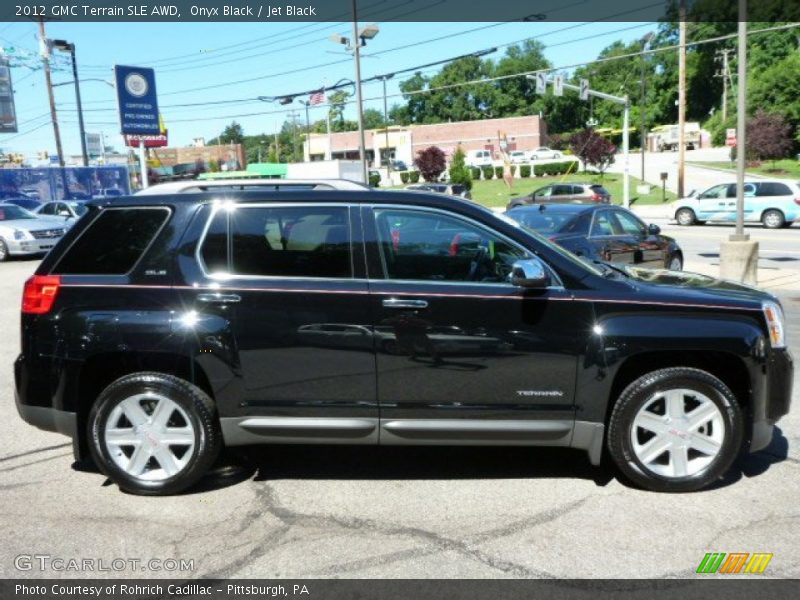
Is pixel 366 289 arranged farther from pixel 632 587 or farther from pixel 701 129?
pixel 701 129

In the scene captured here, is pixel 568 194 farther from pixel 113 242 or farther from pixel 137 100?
pixel 113 242

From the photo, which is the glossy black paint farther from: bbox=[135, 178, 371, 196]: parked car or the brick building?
the brick building

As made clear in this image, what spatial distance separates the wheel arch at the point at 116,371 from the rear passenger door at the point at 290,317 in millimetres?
193

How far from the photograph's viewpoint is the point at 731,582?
313 cm

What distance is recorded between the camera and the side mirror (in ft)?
12.4

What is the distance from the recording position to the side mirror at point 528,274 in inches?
149

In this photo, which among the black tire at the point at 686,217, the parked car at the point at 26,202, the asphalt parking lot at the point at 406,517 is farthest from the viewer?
the parked car at the point at 26,202

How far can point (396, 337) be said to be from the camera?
3.92m

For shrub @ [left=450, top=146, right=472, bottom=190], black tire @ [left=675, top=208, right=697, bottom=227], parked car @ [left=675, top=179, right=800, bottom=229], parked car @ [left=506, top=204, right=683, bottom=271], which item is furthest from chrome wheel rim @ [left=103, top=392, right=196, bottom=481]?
shrub @ [left=450, top=146, right=472, bottom=190]

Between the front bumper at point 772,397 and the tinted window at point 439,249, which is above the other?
the tinted window at point 439,249

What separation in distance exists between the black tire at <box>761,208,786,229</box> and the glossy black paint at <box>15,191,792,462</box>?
77.1 feet

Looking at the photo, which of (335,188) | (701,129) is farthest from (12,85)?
(701,129)

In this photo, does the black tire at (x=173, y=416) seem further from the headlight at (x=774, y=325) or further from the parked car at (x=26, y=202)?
the parked car at (x=26, y=202)

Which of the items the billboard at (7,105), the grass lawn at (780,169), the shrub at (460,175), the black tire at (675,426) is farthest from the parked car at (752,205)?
the billboard at (7,105)
